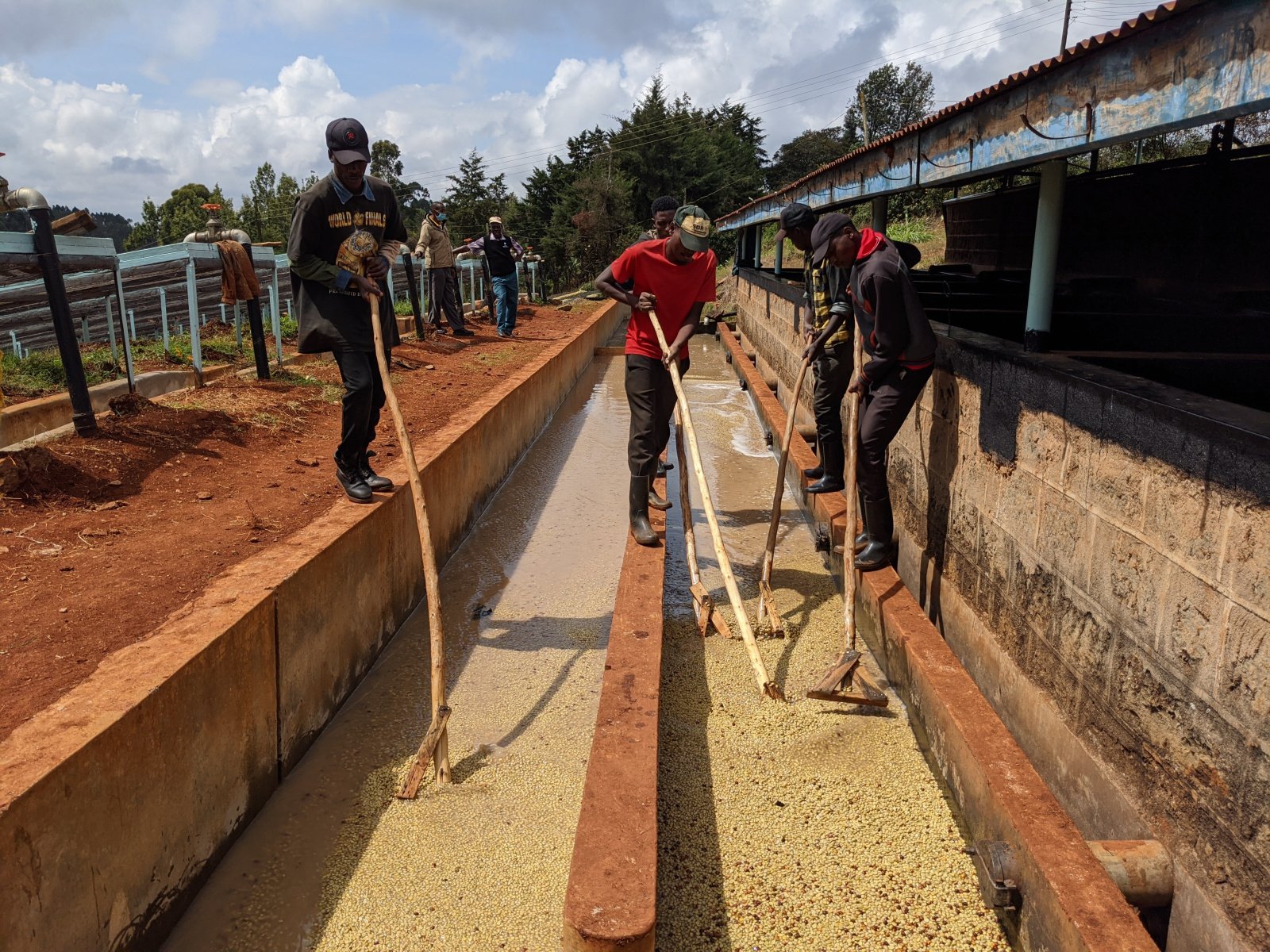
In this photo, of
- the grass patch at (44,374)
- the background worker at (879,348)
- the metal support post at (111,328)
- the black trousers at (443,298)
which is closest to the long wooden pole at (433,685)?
the background worker at (879,348)

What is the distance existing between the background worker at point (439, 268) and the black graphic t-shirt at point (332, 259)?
823 cm

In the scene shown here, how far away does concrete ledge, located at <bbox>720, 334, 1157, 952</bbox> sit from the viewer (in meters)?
2.31

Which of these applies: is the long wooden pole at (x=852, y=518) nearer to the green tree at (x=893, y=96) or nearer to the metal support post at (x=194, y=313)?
the metal support post at (x=194, y=313)

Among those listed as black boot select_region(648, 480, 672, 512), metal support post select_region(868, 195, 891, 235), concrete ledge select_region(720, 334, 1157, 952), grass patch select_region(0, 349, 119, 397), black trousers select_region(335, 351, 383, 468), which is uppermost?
metal support post select_region(868, 195, 891, 235)

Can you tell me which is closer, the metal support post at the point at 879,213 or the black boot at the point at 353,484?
the black boot at the point at 353,484

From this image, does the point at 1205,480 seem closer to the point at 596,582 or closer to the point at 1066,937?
the point at 1066,937

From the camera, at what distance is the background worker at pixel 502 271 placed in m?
13.7

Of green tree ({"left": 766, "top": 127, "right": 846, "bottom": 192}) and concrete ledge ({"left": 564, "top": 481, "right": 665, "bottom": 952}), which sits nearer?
concrete ledge ({"left": 564, "top": 481, "right": 665, "bottom": 952})

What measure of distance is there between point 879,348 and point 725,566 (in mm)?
1337

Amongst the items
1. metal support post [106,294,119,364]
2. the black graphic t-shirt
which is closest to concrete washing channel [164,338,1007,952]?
the black graphic t-shirt

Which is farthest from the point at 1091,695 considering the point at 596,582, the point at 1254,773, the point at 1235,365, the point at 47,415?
the point at 47,415

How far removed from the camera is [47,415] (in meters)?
7.01

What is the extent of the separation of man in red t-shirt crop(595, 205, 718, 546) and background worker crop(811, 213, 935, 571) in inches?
26.8

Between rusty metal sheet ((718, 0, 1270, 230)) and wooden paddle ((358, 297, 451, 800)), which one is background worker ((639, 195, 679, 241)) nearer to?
rusty metal sheet ((718, 0, 1270, 230))
